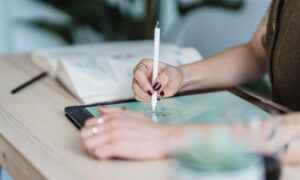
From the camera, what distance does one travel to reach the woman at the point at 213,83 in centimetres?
88

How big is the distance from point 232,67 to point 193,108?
318 millimetres

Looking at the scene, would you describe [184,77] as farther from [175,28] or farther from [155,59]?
[175,28]

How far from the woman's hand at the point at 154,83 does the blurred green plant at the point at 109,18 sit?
1.10m

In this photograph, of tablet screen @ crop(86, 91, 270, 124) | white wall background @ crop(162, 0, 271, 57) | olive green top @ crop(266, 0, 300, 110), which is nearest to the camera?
tablet screen @ crop(86, 91, 270, 124)

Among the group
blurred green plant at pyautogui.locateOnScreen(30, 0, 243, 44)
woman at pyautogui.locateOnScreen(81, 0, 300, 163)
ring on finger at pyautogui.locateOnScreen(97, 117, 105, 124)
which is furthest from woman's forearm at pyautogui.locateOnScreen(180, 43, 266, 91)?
blurred green plant at pyautogui.locateOnScreen(30, 0, 243, 44)

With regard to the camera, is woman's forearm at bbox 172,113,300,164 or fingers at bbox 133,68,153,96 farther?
fingers at bbox 133,68,153,96

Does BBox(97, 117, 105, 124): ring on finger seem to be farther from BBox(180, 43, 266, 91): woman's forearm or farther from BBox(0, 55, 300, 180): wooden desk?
BBox(180, 43, 266, 91): woman's forearm

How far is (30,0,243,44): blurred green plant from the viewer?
7.70ft

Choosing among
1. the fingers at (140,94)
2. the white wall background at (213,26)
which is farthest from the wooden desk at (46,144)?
the white wall background at (213,26)

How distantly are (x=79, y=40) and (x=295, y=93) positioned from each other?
1.40 meters

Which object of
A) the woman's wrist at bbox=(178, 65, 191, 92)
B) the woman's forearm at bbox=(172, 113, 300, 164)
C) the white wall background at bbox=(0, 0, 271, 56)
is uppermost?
the woman's forearm at bbox=(172, 113, 300, 164)

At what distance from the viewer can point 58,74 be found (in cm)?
139

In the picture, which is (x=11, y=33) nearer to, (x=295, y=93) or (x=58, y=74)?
(x=58, y=74)

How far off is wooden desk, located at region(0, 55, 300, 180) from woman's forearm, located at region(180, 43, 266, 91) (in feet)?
0.89
